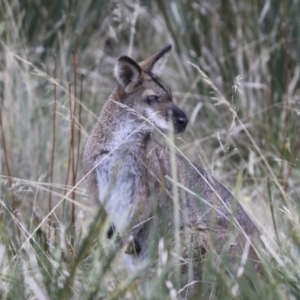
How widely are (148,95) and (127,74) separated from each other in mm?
159

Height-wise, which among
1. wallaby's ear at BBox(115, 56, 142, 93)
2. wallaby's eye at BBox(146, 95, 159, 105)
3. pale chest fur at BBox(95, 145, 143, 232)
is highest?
wallaby's ear at BBox(115, 56, 142, 93)

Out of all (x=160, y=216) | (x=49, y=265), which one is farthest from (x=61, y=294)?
(x=160, y=216)

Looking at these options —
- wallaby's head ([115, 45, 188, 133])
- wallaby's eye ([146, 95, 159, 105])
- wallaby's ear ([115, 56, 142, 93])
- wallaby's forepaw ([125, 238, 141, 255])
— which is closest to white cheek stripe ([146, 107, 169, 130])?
wallaby's head ([115, 45, 188, 133])

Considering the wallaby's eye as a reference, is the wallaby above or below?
below

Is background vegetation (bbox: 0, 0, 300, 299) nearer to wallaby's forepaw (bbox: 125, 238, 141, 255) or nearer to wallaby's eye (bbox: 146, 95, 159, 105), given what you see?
wallaby's eye (bbox: 146, 95, 159, 105)

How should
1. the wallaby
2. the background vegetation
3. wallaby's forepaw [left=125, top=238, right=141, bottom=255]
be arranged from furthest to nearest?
1. the background vegetation
2. the wallaby
3. wallaby's forepaw [left=125, top=238, right=141, bottom=255]

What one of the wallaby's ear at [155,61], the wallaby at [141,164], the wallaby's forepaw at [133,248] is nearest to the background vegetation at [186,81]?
the wallaby at [141,164]

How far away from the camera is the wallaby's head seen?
430 cm

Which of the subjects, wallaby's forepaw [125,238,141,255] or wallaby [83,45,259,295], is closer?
wallaby's forepaw [125,238,141,255]

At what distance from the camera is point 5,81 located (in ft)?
20.0

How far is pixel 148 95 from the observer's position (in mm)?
4387

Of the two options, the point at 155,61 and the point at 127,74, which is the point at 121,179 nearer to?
the point at 127,74

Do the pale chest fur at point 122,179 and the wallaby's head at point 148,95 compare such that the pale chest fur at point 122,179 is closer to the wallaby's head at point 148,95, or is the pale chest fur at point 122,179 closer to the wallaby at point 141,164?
the wallaby at point 141,164

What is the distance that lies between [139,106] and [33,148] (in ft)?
5.74
